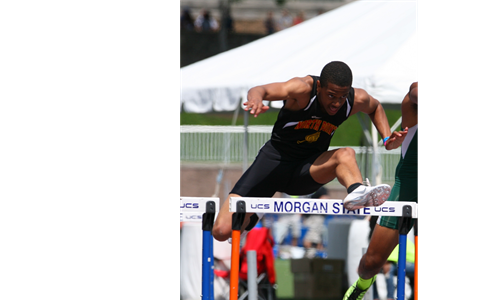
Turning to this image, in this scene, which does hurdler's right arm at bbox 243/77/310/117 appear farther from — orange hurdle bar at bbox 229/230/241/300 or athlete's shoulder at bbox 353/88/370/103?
orange hurdle bar at bbox 229/230/241/300

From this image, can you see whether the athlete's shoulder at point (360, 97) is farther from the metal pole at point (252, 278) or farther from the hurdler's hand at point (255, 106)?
the metal pole at point (252, 278)

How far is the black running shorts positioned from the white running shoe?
2.02ft

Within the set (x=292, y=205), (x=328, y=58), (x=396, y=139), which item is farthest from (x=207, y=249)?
(x=328, y=58)

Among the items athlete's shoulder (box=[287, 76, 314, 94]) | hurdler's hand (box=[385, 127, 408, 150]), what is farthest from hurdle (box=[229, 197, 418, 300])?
athlete's shoulder (box=[287, 76, 314, 94])

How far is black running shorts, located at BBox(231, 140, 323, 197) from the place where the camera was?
415 centimetres

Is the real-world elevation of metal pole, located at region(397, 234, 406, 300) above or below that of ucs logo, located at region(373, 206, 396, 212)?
below

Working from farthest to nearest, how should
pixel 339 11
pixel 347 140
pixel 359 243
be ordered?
pixel 347 140 < pixel 339 11 < pixel 359 243

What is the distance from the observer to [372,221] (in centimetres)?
562

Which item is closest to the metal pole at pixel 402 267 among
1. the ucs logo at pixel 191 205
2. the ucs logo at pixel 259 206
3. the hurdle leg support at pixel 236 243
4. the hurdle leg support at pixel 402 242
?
the hurdle leg support at pixel 402 242

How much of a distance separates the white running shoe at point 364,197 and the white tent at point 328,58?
189cm

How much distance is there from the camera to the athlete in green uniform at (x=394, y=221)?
427 centimetres
